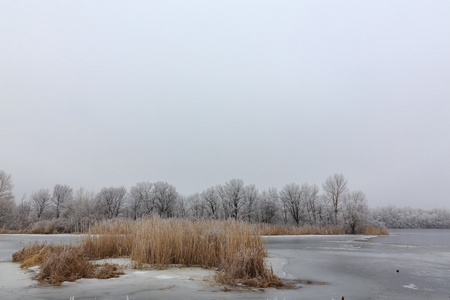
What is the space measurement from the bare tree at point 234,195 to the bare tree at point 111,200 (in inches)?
899

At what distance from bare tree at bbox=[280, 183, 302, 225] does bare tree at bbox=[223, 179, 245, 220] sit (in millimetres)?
9841

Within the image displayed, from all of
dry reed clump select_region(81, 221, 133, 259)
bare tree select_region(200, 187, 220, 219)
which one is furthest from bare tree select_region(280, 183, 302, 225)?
dry reed clump select_region(81, 221, 133, 259)

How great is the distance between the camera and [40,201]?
212 ft

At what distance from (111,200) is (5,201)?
1852 centimetres

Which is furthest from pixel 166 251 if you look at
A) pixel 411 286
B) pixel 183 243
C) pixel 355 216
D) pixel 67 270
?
pixel 355 216

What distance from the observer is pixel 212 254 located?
30.9 feet

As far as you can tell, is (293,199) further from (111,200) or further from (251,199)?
(111,200)

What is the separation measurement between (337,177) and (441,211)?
4361cm

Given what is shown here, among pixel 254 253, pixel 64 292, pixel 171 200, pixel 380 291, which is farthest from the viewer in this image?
pixel 171 200

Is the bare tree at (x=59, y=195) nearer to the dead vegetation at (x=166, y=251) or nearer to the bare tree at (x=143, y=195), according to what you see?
the bare tree at (x=143, y=195)

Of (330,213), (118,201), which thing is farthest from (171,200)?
(330,213)

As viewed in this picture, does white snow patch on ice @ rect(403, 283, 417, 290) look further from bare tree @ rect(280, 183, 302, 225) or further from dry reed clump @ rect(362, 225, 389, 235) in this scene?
bare tree @ rect(280, 183, 302, 225)

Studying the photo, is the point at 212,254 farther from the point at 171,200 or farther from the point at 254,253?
the point at 171,200

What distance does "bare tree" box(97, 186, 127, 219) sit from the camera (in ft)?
203
